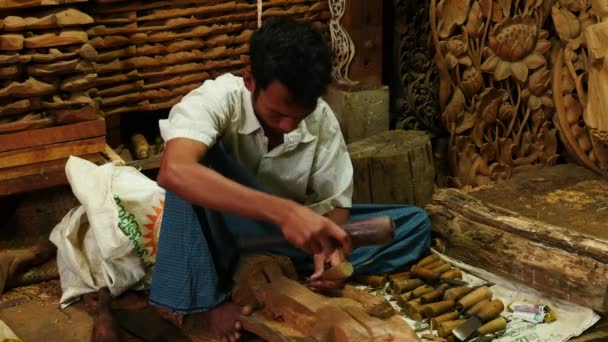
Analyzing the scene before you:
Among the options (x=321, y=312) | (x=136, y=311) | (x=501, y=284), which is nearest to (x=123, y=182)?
(x=136, y=311)

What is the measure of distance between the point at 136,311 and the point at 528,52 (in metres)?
2.60

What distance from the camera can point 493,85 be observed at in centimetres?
505

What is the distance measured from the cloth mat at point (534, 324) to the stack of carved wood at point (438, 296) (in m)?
0.05

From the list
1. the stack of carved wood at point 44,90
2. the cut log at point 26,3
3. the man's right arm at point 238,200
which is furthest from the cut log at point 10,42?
the man's right arm at point 238,200

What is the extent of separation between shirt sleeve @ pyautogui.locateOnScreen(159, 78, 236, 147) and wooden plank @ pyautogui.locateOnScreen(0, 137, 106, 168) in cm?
131

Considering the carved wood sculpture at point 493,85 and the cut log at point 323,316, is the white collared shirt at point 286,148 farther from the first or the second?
the carved wood sculpture at point 493,85

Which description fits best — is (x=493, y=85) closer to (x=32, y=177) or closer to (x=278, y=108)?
(x=278, y=108)

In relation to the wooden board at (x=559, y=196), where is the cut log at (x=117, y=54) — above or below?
above

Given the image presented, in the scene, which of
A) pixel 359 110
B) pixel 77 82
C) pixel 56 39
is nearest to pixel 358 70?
pixel 359 110

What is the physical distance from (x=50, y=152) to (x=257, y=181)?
1430 mm

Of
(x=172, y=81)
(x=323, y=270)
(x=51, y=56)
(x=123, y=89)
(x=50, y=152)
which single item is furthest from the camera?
(x=172, y=81)

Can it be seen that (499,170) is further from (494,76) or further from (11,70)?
(11,70)

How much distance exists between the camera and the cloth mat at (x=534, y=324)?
3.35m

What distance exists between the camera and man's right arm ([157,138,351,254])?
2.59 metres
